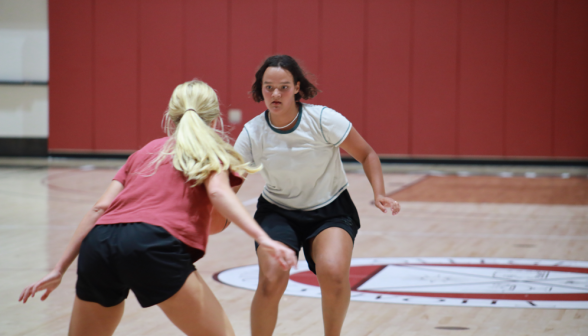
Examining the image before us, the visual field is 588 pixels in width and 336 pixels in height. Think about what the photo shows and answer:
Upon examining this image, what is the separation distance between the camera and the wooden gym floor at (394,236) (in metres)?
3.79

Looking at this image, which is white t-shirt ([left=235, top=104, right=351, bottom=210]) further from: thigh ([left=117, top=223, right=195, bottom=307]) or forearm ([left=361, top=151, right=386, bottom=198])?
thigh ([left=117, top=223, right=195, bottom=307])

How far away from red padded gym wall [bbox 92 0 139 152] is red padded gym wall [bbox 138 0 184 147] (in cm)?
14

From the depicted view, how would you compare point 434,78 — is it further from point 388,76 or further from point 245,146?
point 245,146

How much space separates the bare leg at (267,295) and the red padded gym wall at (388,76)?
1093cm

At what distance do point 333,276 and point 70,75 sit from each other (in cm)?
1257

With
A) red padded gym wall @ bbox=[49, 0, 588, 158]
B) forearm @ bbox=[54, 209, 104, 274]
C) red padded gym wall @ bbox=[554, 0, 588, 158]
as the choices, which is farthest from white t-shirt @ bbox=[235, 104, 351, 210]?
red padded gym wall @ bbox=[554, 0, 588, 158]

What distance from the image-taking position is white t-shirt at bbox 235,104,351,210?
3135 mm

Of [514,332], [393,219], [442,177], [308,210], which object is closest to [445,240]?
[393,219]

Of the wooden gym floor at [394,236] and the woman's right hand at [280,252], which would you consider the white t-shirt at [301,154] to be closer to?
the wooden gym floor at [394,236]

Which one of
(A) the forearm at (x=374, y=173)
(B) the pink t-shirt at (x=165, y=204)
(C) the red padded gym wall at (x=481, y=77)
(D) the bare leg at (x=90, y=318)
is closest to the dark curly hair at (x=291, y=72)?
(A) the forearm at (x=374, y=173)

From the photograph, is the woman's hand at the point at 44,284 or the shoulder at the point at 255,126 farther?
the shoulder at the point at 255,126

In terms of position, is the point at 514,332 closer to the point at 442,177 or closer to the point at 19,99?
the point at 442,177

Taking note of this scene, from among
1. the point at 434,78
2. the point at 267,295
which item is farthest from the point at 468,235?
the point at 434,78

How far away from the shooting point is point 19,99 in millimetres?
14352
